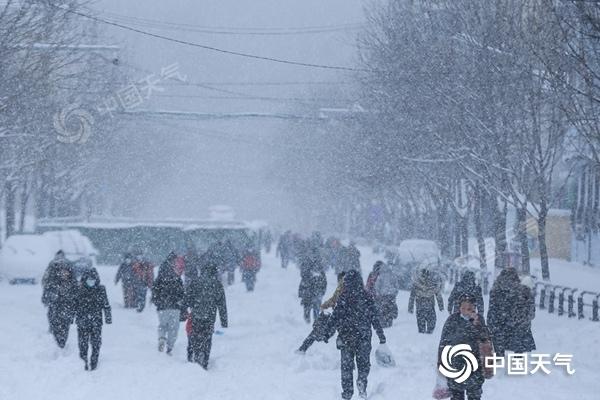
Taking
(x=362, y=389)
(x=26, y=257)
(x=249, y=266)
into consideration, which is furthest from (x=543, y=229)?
(x=26, y=257)

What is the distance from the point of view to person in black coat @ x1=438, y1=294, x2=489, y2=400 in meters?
9.02

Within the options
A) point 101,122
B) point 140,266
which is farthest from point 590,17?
point 101,122

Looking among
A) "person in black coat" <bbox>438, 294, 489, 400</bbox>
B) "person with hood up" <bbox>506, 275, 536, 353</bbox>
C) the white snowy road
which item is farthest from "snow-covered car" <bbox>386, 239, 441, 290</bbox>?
"person in black coat" <bbox>438, 294, 489, 400</bbox>

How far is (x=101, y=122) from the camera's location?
46281 mm

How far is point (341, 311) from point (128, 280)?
1278 cm

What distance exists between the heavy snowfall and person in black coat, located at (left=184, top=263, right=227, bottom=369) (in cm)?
3

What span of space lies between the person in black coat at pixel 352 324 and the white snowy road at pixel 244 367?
539mm

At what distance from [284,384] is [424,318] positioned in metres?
6.66

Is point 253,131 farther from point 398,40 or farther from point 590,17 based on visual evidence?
point 590,17

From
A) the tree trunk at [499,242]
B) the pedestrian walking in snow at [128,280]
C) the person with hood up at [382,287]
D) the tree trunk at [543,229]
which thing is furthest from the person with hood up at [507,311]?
the tree trunk at [499,242]

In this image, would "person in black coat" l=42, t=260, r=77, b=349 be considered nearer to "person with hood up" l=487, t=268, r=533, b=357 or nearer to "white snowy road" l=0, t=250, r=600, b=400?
"white snowy road" l=0, t=250, r=600, b=400

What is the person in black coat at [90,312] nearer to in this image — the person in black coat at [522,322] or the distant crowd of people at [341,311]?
the distant crowd of people at [341,311]

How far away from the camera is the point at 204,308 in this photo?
14.0 meters

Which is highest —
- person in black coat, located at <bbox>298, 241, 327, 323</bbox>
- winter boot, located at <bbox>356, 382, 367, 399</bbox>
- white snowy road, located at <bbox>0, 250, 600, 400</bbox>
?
person in black coat, located at <bbox>298, 241, 327, 323</bbox>
